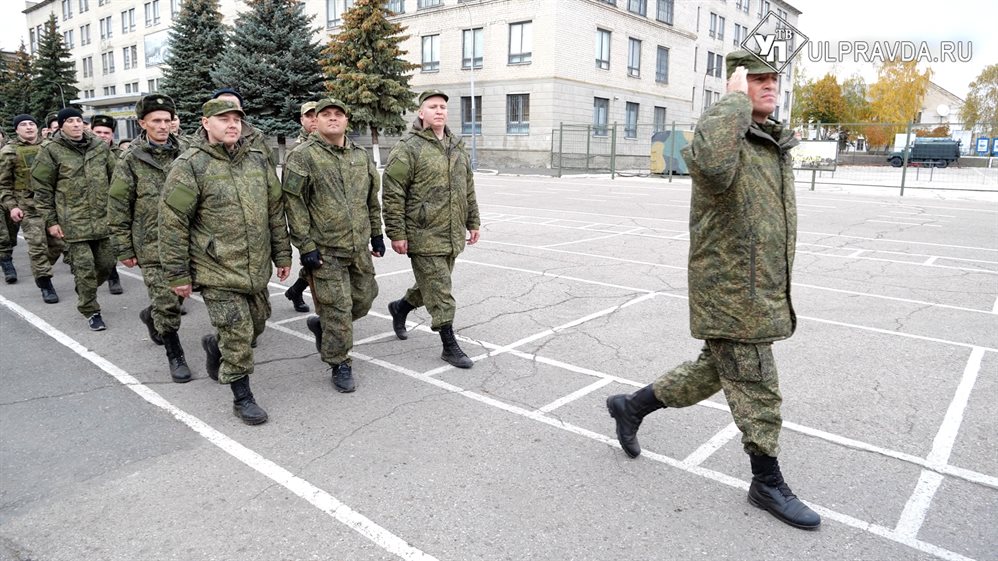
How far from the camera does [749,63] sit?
302 centimetres

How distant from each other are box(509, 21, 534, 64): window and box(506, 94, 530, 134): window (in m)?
2.00

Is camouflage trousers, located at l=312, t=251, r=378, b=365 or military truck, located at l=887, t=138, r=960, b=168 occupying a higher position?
military truck, located at l=887, t=138, r=960, b=168

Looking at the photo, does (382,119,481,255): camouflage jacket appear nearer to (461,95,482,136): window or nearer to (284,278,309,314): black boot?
(284,278,309,314): black boot

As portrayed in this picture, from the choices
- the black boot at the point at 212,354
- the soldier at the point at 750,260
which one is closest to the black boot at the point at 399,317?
the black boot at the point at 212,354

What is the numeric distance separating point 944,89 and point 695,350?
389ft

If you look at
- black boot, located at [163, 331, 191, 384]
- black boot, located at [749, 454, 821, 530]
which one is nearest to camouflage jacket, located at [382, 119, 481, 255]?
black boot, located at [163, 331, 191, 384]

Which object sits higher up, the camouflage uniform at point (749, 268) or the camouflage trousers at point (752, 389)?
the camouflage uniform at point (749, 268)

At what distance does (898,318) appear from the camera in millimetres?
6969

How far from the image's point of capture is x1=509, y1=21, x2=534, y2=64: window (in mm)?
39031

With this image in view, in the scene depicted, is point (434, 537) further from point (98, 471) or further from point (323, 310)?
point (323, 310)

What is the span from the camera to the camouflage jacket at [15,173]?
864 cm

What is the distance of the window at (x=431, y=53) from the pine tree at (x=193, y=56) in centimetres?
1162

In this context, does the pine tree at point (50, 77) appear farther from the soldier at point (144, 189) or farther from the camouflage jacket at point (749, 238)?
the camouflage jacket at point (749, 238)

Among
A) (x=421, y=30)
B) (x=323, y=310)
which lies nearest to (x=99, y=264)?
(x=323, y=310)
